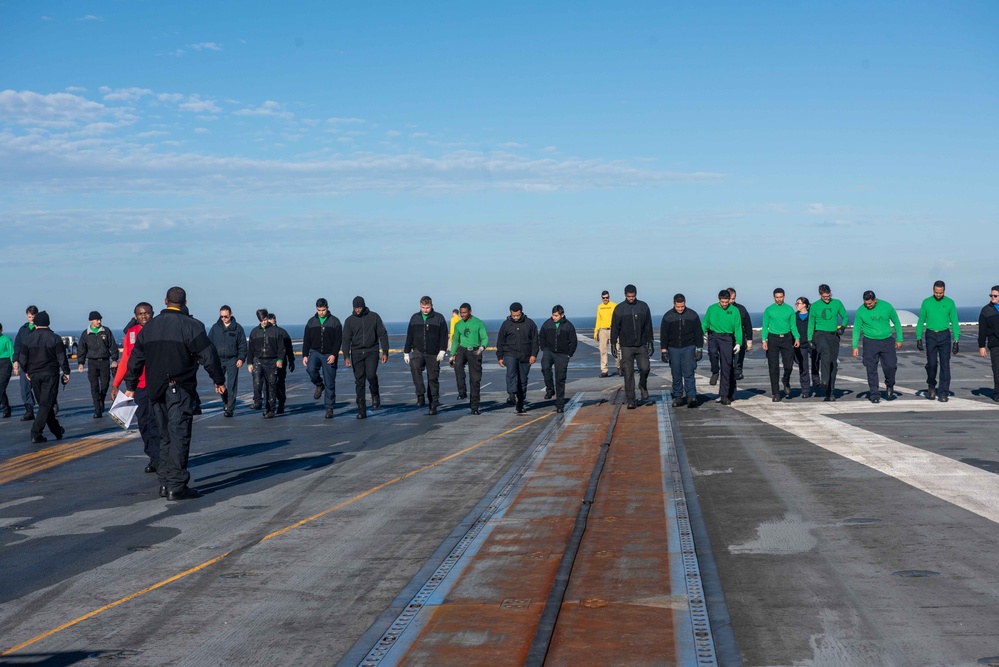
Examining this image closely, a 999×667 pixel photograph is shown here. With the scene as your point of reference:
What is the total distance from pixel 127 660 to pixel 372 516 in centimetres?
372

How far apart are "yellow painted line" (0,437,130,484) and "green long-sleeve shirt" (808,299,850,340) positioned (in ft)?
39.5

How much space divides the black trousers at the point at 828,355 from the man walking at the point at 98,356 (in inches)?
524

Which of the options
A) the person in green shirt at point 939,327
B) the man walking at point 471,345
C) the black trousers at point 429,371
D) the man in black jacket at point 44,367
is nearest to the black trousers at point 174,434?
the man in black jacket at point 44,367

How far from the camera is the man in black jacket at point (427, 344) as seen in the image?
59.9ft

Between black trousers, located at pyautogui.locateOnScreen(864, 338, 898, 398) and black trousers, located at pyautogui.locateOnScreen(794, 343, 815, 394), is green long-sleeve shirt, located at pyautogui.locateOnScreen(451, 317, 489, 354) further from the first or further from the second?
black trousers, located at pyautogui.locateOnScreen(864, 338, 898, 398)

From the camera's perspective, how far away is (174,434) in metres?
10.2

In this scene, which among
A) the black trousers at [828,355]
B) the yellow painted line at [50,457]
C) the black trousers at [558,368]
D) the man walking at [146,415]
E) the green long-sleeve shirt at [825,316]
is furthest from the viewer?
the green long-sleeve shirt at [825,316]

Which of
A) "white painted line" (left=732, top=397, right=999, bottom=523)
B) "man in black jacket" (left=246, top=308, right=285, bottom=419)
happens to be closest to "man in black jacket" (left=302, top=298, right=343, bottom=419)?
"man in black jacket" (left=246, top=308, right=285, bottom=419)

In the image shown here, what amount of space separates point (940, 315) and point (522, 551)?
43.4 feet

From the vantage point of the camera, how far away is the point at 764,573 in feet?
20.9

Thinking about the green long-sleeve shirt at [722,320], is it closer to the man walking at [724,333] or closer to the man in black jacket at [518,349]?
the man walking at [724,333]

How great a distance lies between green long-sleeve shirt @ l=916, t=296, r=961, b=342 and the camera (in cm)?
1780

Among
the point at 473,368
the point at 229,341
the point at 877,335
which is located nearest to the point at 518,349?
the point at 473,368

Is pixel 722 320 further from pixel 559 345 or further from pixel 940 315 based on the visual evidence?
pixel 940 315
